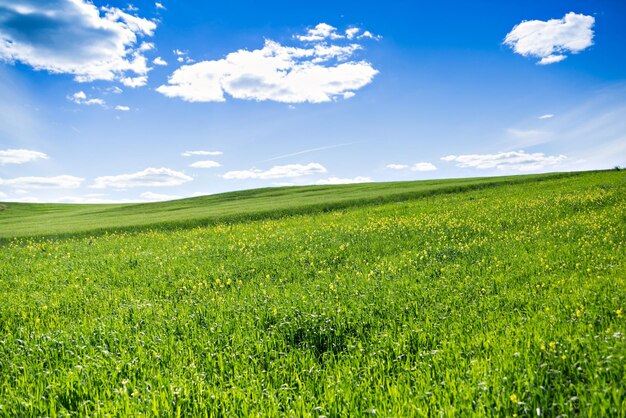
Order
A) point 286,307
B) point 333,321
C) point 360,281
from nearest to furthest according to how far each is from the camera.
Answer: point 333,321 → point 286,307 → point 360,281

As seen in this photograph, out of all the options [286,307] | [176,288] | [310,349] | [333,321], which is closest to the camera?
[310,349]

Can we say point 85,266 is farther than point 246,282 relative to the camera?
Yes

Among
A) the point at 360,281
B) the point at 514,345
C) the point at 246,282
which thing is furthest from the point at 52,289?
the point at 514,345

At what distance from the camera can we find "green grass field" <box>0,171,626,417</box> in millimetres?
4059

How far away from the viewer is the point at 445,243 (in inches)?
508

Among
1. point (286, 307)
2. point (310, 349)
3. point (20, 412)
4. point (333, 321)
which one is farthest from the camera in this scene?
point (286, 307)

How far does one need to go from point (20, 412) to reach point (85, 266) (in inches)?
372

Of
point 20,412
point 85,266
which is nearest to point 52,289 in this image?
point 85,266

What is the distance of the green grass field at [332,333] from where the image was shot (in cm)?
406

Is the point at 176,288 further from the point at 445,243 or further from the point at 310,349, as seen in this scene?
the point at 445,243

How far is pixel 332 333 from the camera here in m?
6.14

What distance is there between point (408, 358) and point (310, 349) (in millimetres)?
1395

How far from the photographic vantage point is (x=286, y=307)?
7059mm

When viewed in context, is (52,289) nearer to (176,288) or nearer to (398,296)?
(176,288)
